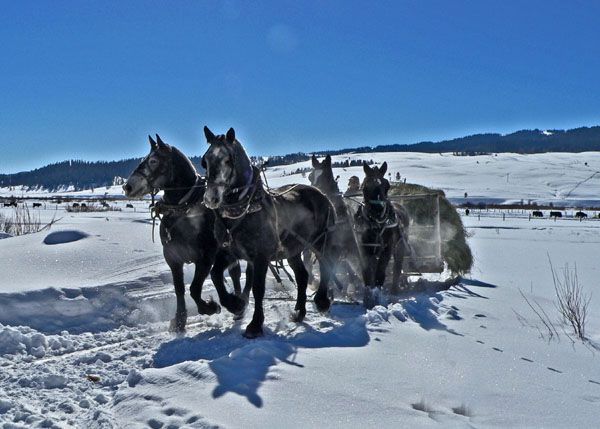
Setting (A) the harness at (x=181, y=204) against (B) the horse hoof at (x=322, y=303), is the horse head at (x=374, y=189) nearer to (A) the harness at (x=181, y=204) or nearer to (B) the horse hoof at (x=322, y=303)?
(B) the horse hoof at (x=322, y=303)

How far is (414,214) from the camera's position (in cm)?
1173

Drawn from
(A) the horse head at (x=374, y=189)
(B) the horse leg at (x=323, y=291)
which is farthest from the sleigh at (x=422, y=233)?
(B) the horse leg at (x=323, y=291)

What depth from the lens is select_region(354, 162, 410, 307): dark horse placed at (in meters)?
8.04

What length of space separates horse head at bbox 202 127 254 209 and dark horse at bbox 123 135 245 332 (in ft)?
2.87

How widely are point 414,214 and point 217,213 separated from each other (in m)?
6.76

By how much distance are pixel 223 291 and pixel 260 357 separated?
180cm

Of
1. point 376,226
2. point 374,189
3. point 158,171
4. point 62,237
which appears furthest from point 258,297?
point 62,237

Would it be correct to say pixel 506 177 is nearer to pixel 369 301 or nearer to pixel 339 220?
pixel 339 220

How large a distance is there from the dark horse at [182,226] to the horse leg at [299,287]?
0.68 metres

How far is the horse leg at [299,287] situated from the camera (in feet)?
21.3

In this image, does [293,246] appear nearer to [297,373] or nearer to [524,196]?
[297,373]

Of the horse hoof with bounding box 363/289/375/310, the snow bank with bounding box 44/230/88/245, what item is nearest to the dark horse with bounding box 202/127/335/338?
the horse hoof with bounding box 363/289/375/310

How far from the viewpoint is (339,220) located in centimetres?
870

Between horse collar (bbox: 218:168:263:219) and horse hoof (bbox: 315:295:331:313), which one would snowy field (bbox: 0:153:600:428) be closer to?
horse hoof (bbox: 315:295:331:313)
